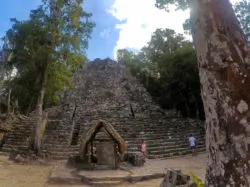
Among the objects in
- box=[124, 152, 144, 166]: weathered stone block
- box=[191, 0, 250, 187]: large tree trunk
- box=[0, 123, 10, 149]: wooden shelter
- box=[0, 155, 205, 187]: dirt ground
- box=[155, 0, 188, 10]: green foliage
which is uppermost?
box=[155, 0, 188, 10]: green foliage

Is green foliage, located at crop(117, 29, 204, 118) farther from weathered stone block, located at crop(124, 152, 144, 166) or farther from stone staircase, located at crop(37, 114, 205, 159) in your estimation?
weathered stone block, located at crop(124, 152, 144, 166)

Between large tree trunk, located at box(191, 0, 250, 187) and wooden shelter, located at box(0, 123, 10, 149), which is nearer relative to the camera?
large tree trunk, located at box(191, 0, 250, 187)

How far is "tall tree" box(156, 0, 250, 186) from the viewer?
2445mm

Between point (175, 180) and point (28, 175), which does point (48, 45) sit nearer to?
point (28, 175)

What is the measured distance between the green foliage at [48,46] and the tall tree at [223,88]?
12.0 metres

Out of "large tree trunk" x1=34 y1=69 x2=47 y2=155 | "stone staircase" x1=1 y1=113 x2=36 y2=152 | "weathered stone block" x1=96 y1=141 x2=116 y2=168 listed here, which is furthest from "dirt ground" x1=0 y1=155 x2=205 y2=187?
"stone staircase" x1=1 y1=113 x2=36 y2=152

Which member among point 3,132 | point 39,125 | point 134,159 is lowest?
point 134,159

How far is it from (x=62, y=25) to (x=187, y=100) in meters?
15.3

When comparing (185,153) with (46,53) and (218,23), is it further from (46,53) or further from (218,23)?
(218,23)

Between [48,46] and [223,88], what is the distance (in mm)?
12422

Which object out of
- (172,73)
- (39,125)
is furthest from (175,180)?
(172,73)

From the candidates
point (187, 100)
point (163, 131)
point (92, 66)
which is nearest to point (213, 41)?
point (163, 131)

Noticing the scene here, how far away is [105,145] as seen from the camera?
10.1 metres

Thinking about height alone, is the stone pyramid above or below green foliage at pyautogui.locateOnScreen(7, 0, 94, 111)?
below
